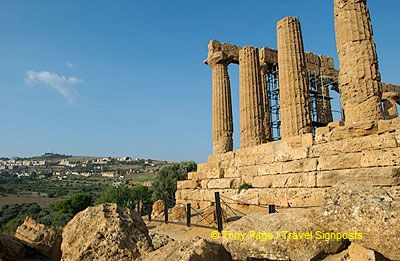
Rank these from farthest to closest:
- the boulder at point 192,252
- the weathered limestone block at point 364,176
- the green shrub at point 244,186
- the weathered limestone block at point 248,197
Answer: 1. the green shrub at point 244,186
2. the weathered limestone block at point 248,197
3. the weathered limestone block at point 364,176
4. the boulder at point 192,252

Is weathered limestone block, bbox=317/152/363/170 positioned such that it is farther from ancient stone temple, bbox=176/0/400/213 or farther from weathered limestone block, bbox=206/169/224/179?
weathered limestone block, bbox=206/169/224/179

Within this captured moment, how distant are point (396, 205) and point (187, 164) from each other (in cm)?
3138

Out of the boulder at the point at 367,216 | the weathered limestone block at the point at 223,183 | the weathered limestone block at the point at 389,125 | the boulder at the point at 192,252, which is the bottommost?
the boulder at the point at 192,252

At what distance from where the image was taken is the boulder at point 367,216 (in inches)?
161

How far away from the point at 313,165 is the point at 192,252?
7485 millimetres


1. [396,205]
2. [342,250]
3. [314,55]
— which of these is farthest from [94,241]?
[314,55]

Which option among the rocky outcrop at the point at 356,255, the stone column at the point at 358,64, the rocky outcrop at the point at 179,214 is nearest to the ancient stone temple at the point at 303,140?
the stone column at the point at 358,64

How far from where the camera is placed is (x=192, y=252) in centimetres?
385

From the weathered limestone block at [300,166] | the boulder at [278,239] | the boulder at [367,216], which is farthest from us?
the weathered limestone block at [300,166]

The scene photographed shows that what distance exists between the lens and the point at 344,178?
29.6 feet

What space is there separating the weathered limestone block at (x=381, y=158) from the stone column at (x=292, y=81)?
14.6 ft

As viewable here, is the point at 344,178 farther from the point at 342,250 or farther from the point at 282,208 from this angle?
the point at 342,250

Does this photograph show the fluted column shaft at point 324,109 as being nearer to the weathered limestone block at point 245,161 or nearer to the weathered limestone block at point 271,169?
the weathered limestone block at point 245,161

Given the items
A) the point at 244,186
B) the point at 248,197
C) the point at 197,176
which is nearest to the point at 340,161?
the point at 248,197
